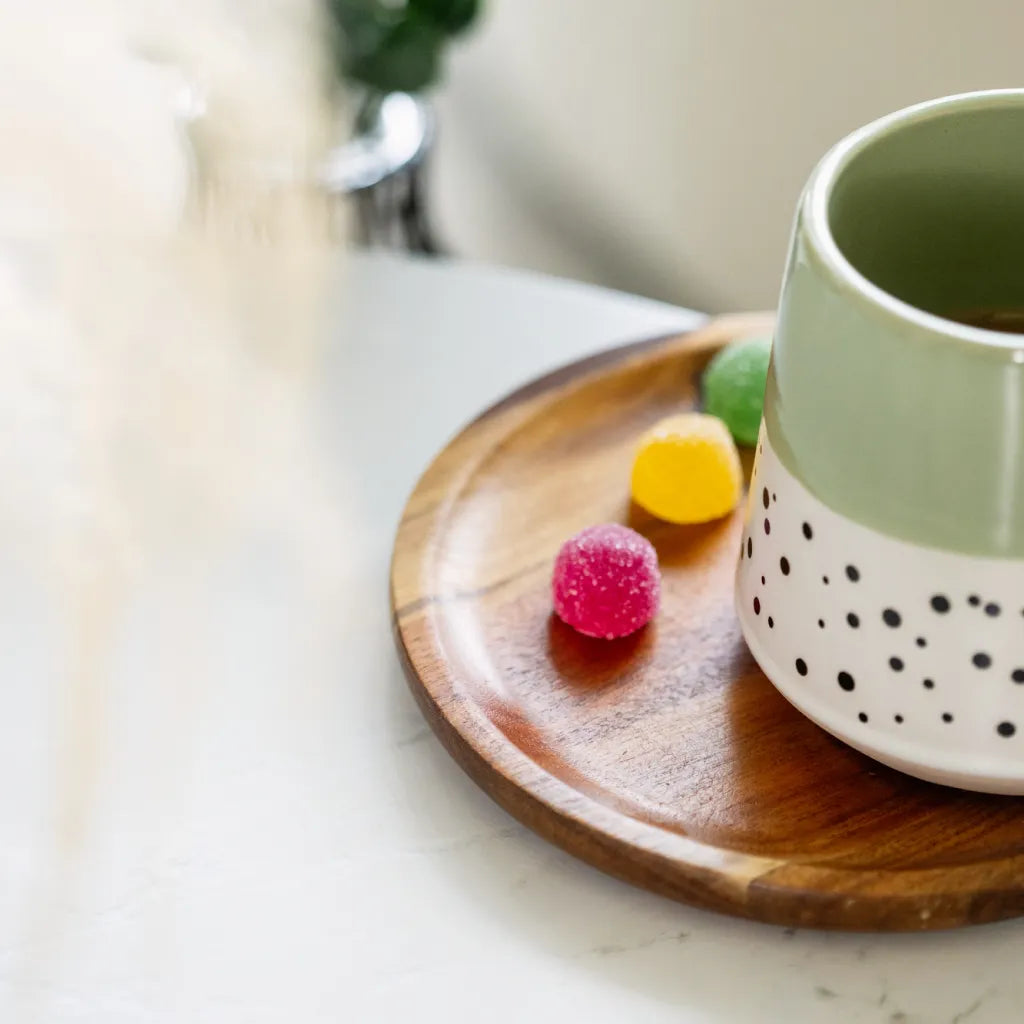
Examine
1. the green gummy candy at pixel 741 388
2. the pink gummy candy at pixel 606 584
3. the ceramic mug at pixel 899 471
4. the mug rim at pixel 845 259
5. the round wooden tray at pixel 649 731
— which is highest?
the mug rim at pixel 845 259

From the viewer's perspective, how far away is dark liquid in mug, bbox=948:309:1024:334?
1.56 ft

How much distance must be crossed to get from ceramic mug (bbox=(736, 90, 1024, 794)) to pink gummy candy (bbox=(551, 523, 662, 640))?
5 centimetres

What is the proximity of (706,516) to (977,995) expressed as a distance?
20cm

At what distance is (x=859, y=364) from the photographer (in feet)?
1.21

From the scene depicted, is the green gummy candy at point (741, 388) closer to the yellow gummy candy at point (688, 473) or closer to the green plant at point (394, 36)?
the yellow gummy candy at point (688, 473)

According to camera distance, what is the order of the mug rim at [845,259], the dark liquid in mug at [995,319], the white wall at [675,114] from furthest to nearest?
the white wall at [675,114], the dark liquid in mug at [995,319], the mug rim at [845,259]

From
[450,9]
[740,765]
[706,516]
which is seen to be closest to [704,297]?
[450,9]

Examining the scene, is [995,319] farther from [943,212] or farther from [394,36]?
[394,36]

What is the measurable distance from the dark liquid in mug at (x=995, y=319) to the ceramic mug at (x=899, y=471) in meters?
0.02

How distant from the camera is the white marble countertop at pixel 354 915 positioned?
16.4 inches

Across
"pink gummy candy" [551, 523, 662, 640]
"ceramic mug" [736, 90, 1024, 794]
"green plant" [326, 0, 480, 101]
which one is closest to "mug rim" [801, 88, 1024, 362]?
"ceramic mug" [736, 90, 1024, 794]

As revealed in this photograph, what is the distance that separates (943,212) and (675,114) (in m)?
0.54

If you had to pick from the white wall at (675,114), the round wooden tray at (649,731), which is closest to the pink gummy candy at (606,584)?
the round wooden tray at (649,731)

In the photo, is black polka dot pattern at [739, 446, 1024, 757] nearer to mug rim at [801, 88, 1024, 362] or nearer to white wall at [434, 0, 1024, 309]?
mug rim at [801, 88, 1024, 362]
